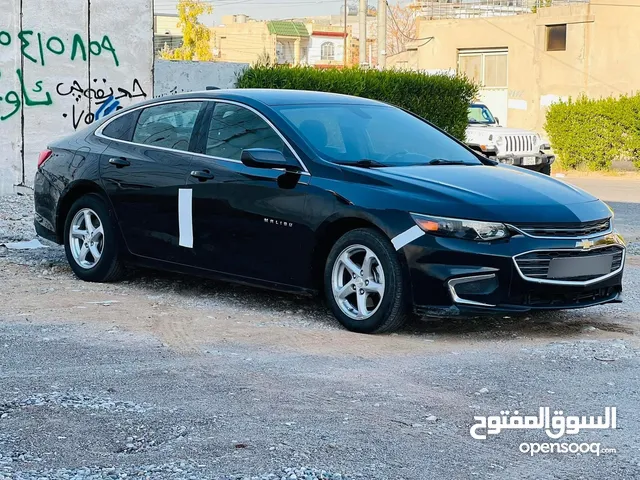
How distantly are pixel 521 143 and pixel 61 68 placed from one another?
10295 millimetres

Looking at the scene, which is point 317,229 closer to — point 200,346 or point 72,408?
point 200,346

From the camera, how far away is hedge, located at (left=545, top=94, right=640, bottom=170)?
28484mm

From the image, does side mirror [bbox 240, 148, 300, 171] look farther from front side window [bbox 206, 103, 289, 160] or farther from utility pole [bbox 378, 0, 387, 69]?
utility pole [bbox 378, 0, 387, 69]

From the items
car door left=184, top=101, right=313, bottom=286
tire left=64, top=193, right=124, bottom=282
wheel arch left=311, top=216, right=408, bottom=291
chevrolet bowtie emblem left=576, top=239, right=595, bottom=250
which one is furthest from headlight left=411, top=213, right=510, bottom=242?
tire left=64, top=193, right=124, bottom=282

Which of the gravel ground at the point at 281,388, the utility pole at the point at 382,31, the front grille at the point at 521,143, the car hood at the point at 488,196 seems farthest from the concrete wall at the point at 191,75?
the utility pole at the point at 382,31

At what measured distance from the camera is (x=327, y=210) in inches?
286

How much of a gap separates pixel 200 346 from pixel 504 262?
190cm

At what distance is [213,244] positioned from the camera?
7969 millimetres

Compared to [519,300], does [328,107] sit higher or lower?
higher

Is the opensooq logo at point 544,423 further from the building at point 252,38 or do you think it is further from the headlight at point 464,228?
the building at point 252,38

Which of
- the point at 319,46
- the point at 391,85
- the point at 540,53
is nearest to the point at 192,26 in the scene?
the point at 540,53

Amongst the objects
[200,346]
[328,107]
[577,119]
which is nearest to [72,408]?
[200,346]

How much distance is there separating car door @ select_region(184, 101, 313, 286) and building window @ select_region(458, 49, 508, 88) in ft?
141

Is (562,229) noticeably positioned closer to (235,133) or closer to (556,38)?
(235,133)
